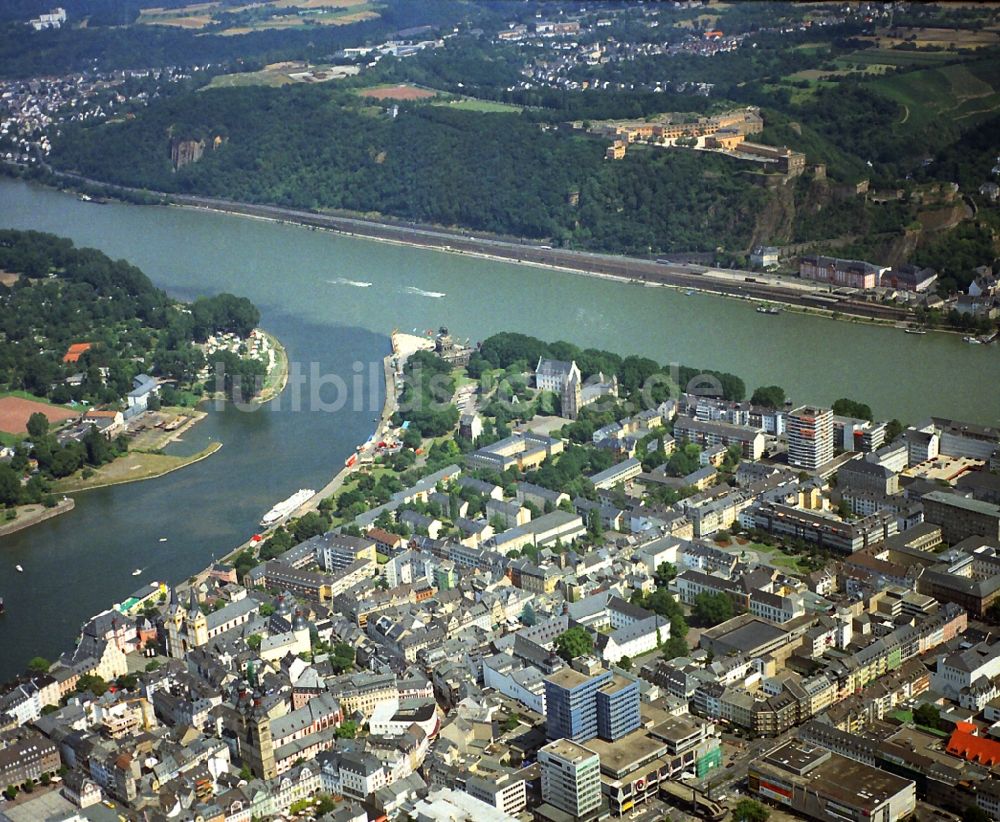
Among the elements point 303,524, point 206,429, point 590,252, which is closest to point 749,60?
point 590,252

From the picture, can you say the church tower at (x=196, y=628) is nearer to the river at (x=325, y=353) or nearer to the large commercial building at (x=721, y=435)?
the river at (x=325, y=353)

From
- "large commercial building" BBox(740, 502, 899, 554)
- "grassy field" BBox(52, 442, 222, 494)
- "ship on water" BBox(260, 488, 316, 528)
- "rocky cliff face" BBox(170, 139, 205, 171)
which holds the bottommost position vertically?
"grassy field" BBox(52, 442, 222, 494)

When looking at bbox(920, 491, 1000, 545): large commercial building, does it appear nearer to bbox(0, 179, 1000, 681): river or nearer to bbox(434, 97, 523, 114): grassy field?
bbox(0, 179, 1000, 681): river

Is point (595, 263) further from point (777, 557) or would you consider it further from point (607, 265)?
point (777, 557)

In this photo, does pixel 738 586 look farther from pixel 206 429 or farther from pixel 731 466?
pixel 206 429

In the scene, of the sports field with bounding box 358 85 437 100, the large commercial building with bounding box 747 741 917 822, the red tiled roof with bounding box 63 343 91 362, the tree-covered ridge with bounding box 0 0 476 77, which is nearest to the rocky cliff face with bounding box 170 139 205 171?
the sports field with bounding box 358 85 437 100

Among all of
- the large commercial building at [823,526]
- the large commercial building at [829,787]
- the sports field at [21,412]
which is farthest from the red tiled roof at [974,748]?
the sports field at [21,412]
